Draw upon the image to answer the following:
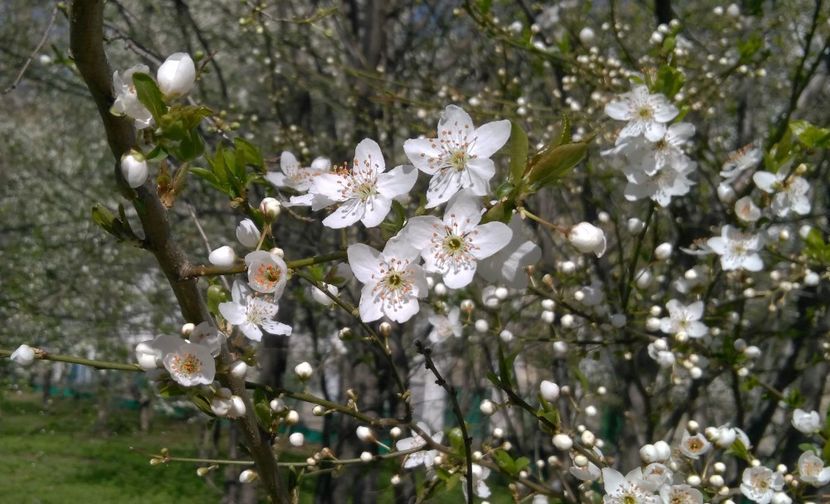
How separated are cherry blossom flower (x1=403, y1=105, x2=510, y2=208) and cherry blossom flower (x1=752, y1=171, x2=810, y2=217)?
4.26ft

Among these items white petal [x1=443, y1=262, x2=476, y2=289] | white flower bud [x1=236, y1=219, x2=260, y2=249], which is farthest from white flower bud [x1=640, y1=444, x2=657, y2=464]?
white flower bud [x1=236, y1=219, x2=260, y2=249]

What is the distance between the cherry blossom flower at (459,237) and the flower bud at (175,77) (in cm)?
37

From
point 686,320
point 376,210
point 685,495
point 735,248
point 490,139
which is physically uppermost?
point 735,248

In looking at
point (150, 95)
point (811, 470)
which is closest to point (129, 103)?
point (150, 95)

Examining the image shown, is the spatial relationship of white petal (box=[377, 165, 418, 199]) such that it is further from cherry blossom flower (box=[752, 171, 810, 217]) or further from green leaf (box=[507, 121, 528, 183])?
cherry blossom flower (box=[752, 171, 810, 217])

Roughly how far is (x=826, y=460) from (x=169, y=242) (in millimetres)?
1710

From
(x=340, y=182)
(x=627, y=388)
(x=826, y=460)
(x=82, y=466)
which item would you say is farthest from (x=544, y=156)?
(x=82, y=466)

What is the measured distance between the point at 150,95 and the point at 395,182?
0.40m

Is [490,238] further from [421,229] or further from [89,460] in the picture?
[89,460]

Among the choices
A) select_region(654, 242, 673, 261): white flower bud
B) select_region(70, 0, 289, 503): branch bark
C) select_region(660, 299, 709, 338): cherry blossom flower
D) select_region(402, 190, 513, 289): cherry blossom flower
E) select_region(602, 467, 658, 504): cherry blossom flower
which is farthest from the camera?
select_region(660, 299, 709, 338): cherry blossom flower

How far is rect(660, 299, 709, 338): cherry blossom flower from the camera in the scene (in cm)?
271

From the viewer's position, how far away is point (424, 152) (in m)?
1.36

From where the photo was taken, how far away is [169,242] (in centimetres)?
115

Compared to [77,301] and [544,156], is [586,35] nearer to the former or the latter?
[544,156]
